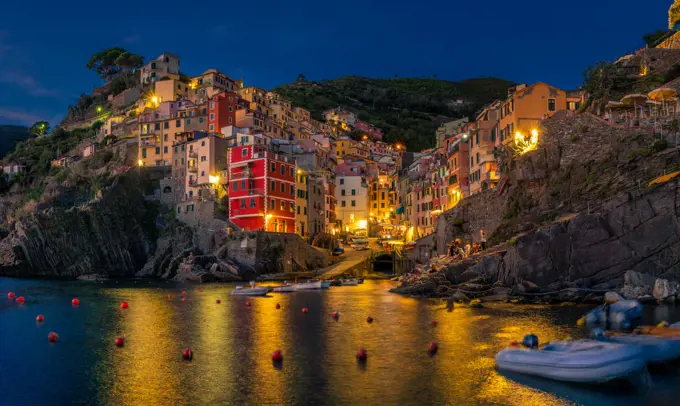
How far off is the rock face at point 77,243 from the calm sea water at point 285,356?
39.1 m

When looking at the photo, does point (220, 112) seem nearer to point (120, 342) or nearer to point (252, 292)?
point (252, 292)

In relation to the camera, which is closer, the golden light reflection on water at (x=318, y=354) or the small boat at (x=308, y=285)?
the golden light reflection on water at (x=318, y=354)

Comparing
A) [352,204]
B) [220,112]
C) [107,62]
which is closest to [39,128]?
[107,62]

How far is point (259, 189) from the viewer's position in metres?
77.2

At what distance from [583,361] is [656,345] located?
13.6 feet

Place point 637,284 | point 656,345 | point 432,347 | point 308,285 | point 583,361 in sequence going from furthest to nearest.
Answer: point 308,285, point 637,284, point 432,347, point 656,345, point 583,361

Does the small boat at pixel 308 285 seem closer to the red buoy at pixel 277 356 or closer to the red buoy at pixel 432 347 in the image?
the red buoy at pixel 432 347

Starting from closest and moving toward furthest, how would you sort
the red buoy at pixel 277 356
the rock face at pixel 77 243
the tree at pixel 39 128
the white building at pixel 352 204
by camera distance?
1. the red buoy at pixel 277 356
2. the rock face at pixel 77 243
3. the white building at pixel 352 204
4. the tree at pixel 39 128

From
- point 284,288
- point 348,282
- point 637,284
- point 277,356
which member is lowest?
point 277,356

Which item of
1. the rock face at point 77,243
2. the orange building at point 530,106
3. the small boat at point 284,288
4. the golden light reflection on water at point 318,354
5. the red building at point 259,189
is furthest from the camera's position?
the rock face at point 77,243

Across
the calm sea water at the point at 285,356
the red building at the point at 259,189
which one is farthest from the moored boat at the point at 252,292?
the red building at the point at 259,189

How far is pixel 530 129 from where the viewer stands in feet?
193

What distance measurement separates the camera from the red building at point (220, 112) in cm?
9831

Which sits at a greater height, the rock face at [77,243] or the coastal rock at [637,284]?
the rock face at [77,243]
